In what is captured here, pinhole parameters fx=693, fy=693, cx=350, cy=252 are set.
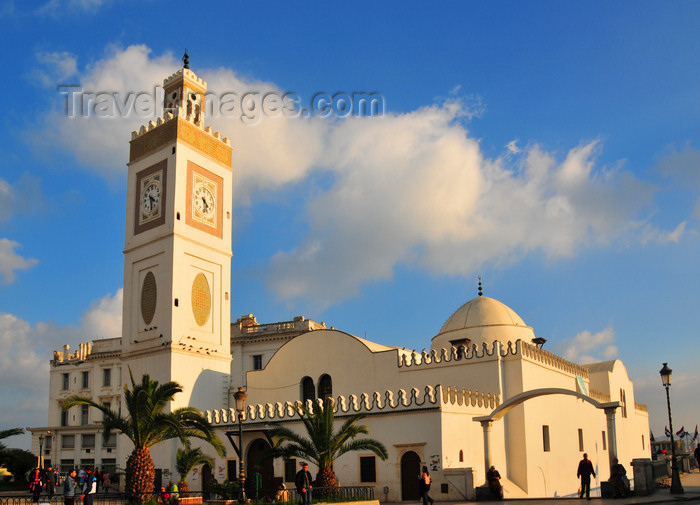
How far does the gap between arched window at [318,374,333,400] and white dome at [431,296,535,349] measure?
5.90 meters

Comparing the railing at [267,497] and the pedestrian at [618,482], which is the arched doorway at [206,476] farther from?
the pedestrian at [618,482]

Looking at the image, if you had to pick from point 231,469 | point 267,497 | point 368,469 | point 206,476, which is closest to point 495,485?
point 368,469

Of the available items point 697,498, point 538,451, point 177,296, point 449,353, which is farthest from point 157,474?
point 697,498

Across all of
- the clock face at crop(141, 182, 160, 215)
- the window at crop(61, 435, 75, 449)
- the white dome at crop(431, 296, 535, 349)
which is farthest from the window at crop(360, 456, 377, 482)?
the window at crop(61, 435, 75, 449)

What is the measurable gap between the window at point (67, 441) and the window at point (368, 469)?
3373 centimetres

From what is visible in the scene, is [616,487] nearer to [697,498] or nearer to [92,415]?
[697,498]

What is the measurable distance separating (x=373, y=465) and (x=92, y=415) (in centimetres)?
3311

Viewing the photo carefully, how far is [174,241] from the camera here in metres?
34.5

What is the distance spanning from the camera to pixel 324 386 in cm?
3228

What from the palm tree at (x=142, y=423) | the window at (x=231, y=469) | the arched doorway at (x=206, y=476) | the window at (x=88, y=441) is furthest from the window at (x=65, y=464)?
the palm tree at (x=142, y=423)

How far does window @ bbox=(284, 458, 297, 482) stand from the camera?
2841 cm

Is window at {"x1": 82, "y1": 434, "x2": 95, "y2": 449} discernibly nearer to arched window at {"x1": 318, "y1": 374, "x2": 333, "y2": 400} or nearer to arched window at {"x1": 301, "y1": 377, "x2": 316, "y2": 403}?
arched window at {"x1": 301, "y1": 377, "x2": 316, "y2": 403}

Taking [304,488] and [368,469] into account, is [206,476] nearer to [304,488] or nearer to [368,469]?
[368,469]

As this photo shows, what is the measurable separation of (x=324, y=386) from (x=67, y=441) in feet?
96.9
